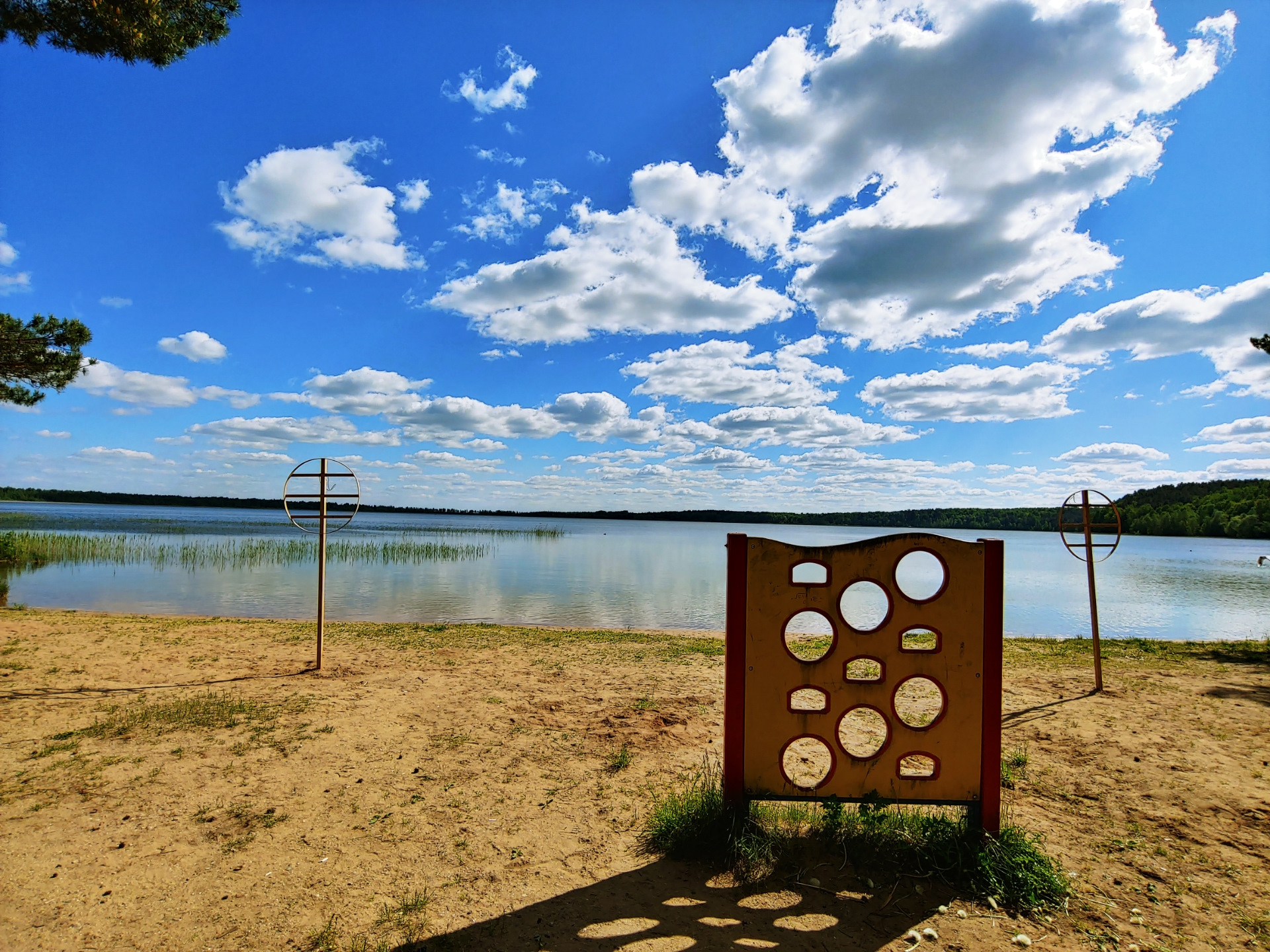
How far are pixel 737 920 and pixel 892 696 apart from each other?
1628 millimetres

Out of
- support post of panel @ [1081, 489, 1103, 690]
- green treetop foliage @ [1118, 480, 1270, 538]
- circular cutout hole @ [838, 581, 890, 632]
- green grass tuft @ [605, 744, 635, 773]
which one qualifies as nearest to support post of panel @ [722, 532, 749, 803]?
green grass tuft @ [605, 744, 635, 773]

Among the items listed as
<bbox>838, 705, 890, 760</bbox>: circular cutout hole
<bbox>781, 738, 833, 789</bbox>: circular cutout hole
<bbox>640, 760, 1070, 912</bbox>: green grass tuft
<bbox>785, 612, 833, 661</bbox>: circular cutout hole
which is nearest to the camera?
<bbox>640, 760, 1070, 912</bbox>: green grass tuft

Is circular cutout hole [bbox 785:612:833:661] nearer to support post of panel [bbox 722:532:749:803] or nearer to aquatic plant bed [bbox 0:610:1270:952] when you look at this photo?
aquatic plant bed [bbox 0:610:1270:952]

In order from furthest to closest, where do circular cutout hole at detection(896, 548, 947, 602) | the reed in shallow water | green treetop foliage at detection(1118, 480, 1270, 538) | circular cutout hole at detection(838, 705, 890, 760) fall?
green treetop foliage at detection(1118, 480, 1270, 538)
the reed in shallow water
circular cutout hole at detection(896, 548, 947, 602)
circular cutout hole at detection(838, 705, 890, 760)

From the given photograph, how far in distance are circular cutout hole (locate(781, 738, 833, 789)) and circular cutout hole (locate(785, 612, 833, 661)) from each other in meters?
0.99

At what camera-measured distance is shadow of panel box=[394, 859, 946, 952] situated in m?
3.13

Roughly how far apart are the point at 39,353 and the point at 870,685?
13279mm

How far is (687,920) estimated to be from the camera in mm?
3330

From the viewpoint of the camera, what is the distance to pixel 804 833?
4168 mm

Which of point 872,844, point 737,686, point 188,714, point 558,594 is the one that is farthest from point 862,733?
point 558,594

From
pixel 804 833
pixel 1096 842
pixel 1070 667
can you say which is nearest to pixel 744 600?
pixel 804 833

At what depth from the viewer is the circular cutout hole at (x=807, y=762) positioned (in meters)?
5.32

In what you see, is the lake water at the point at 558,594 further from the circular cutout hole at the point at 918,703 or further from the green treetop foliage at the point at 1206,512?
the green treetop foliage at the point at 1206,512

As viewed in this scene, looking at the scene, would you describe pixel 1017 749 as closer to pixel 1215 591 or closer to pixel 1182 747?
pixel 1182 747
